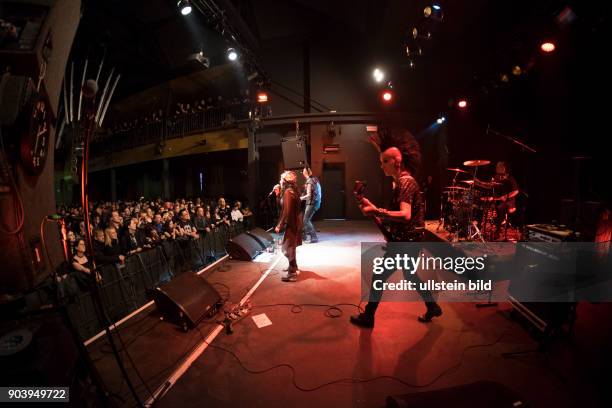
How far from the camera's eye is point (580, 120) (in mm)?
6457

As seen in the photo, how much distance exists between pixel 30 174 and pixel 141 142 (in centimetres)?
1679

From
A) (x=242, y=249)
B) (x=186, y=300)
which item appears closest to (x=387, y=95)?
(x=242, y=249)

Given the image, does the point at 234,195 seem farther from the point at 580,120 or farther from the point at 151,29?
the point at 580,120

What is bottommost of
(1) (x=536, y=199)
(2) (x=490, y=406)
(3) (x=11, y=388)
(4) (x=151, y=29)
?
(2) (x=490, y=406)

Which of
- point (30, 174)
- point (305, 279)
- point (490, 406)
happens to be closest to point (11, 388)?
point (30, 174)

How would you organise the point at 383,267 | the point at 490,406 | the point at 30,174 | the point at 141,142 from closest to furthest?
the point at 490,406 → the point at 30,174 → the point at 383,267 → the point at 141,142

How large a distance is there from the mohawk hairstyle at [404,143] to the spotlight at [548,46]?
546 cm

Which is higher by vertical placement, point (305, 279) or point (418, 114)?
point (418, 114)

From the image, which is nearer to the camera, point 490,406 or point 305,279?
point 490,406

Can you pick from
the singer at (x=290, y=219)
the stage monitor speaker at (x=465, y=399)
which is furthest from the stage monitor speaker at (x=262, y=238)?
the stage monitor speaker at (x=465, y=399)

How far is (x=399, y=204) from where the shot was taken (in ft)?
11.7

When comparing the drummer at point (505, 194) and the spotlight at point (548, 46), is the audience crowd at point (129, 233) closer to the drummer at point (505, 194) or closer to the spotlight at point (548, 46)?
the drummer at point (505, 194)

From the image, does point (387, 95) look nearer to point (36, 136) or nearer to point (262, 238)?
point (262, 238)

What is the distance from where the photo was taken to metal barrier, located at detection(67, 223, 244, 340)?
4059mm
